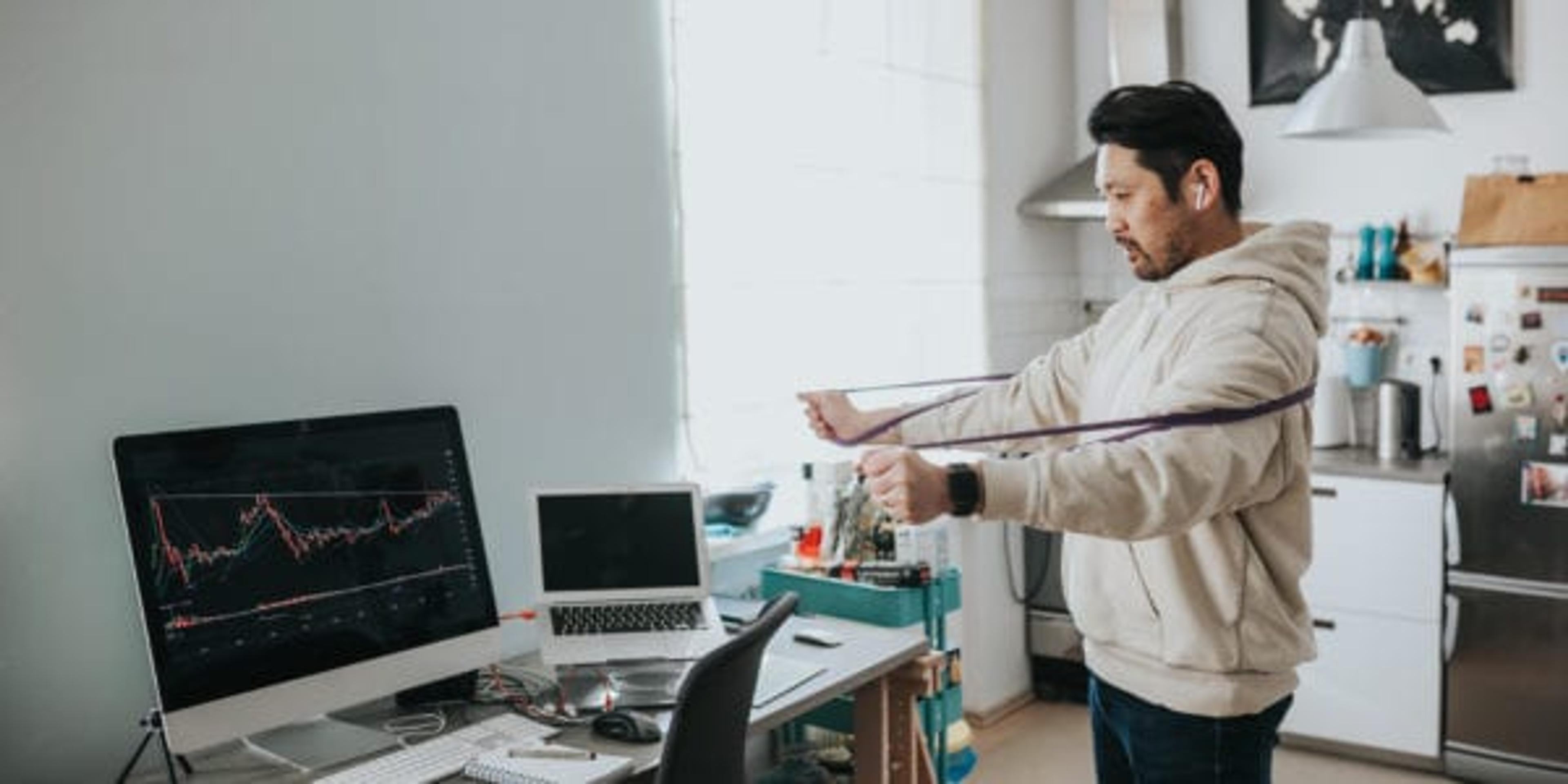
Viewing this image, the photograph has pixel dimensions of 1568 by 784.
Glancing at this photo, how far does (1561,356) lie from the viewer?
12.1ft

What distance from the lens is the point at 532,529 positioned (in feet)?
8.59

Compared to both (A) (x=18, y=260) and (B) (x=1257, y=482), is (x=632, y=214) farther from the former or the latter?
(B) (x=1257, y=482)

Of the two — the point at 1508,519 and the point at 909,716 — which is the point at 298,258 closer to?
the point at 909,716

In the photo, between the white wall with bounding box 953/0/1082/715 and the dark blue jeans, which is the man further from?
the white wall with bounding box 953/0/1082/715

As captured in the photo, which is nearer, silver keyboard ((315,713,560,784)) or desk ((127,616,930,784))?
silver keyboard ((315,713,560,784))

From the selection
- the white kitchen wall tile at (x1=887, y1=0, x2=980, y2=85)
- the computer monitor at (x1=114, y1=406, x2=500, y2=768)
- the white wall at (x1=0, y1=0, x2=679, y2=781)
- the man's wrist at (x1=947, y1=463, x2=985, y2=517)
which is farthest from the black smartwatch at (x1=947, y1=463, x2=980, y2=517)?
the white kitchen wall tile at (x1=887, y1=0, x2=980, y2=85)

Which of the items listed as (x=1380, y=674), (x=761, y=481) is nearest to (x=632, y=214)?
(x=761, y=481)

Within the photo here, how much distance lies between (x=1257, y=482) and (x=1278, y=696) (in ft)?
1.22

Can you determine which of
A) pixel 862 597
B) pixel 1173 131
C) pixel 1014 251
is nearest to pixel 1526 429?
pixel 1014 251

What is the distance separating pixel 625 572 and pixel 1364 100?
221 centimetres

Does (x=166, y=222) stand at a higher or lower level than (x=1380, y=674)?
higher

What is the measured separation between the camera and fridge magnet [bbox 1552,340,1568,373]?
369cm

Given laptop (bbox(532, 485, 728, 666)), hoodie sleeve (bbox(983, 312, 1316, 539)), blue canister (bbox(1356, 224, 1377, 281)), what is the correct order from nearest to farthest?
hoodie sleeve (bbox(983, 312, 1316, 539)) → laptop (bbox(532, 485, 728, 666)) → blue canister (bbox(1356, 224, 1377, 281))

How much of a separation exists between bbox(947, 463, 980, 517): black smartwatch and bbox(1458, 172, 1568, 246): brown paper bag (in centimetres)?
272
